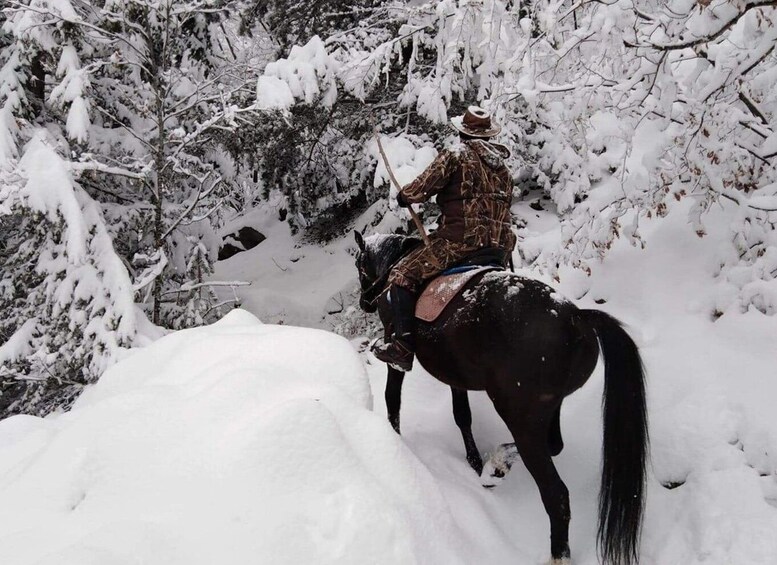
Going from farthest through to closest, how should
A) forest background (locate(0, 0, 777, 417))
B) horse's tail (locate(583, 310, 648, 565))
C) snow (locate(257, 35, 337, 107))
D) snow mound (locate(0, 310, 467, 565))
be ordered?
snow (locate(257, 35, 337, 107)) < forest background (locate(0, 0, 777, 417)) < horse's tail (locate(583, 310, 648, 565)) < snow mound (locate(0, 310, 467, 565))

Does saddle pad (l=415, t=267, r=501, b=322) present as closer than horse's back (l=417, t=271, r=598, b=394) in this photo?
No

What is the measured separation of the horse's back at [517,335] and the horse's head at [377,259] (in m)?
1.04

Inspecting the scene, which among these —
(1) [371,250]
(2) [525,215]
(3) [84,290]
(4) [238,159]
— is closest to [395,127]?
(2) [525,215]

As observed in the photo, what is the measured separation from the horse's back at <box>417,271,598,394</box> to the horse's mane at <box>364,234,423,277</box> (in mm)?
1036

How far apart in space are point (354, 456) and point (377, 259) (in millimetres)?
2403

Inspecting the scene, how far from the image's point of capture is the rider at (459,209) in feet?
12.5

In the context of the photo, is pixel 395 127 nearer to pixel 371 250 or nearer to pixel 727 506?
pixel 371 250

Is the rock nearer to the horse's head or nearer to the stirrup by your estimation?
the horse's head

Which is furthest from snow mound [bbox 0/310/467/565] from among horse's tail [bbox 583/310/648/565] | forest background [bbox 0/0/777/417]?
forest background [bbox 0/0/777/417]

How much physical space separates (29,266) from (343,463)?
7181 millimetres

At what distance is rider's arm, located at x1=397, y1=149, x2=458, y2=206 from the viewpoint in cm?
382

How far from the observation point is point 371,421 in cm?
280

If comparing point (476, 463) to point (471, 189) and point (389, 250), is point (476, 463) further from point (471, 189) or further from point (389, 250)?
point (471, 189)

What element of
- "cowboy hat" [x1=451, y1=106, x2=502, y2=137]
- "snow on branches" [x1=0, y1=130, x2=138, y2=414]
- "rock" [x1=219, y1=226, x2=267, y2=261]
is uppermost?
"cowboy hat" [x1=451, y1=106, x2=502, y2=137]
